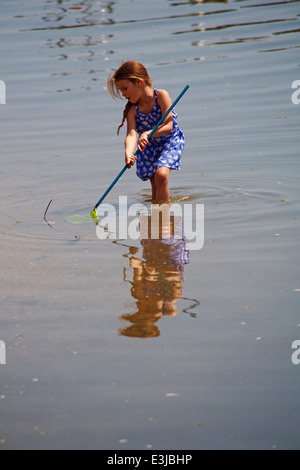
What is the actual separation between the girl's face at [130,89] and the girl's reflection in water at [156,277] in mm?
1182

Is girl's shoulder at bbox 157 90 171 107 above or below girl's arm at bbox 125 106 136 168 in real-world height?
above

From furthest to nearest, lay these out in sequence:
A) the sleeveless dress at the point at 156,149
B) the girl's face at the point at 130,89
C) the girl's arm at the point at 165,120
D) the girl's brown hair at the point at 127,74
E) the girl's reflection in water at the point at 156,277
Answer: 1. the sleeveless dress at the point at 156,149
2. the girl's arm at the point at 165,120
3. the girl's face at the point at 130,89
4. the girl's brown hair at the point at 127,74
5. the girl's reflection in water at the point at 156,277

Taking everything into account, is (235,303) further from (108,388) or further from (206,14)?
(206,14)

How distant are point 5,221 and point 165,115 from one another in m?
1.58

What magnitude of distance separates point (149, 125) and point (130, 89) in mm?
459

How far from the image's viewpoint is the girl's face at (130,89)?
576 centimetres

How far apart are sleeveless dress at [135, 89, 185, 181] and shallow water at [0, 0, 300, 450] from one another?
311mm

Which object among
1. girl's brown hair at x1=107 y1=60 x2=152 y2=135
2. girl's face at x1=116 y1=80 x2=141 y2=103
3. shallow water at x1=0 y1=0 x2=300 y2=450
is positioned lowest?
shallow water at x1=0 y1=0 x2=300 y2=450

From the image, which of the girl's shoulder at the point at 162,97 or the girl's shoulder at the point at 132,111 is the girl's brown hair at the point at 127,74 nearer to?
the girl's shoulder at the point at 162,97


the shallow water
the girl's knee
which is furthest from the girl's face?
the shallow water

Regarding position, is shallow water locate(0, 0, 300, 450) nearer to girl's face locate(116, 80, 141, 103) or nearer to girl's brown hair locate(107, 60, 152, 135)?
girl's face locate(116, 80, 141, 103)

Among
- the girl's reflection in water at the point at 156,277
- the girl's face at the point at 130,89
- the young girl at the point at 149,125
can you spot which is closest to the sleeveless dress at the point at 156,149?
the young girl at the point at 149,125

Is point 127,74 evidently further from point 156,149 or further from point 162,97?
point 156,149

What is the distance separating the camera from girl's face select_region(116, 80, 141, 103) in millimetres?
5764
